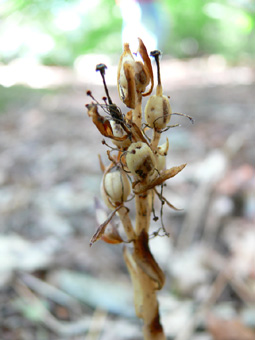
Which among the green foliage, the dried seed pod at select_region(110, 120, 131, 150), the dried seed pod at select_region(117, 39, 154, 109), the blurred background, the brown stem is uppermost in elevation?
the green foliage

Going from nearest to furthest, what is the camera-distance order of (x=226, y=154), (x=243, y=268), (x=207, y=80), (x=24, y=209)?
(x=243, y=268) → (x=24, y=209) → (x=226, y=154) → (x=207, y=80)

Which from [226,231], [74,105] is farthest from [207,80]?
[226,231]

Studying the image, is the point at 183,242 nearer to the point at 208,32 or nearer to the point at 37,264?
the point at 37,264

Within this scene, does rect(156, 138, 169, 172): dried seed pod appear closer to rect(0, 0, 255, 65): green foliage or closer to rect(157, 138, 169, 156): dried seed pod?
rect(157, 138, 169, 156): dried seed pod

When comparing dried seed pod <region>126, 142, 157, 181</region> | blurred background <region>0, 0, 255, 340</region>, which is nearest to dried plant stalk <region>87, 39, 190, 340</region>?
dried seed pod <region>126, 142, 157, 181</region>

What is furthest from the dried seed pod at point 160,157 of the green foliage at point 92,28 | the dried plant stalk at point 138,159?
the green foliage at point 92,28

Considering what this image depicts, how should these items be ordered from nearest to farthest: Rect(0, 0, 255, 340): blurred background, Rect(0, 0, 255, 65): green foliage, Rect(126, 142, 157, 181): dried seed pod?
Rect(126, 142, 157, 181): dried seed pod < Rect(0, 0, 255, 340): blurred background < Rect(0, 0, 255, 65): green foliage

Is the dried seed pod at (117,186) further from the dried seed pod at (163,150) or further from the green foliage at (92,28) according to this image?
the green foliage at (92,28)
